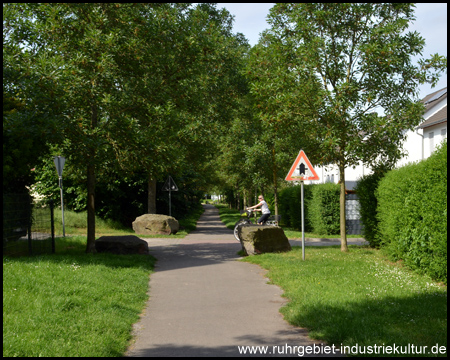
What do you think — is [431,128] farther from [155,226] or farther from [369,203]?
[155,226]

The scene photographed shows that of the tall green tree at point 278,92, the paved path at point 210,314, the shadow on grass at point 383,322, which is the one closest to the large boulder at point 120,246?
the paved path at point 210,314

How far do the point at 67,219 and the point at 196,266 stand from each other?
13.3 m

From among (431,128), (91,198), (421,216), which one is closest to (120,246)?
(91,198)

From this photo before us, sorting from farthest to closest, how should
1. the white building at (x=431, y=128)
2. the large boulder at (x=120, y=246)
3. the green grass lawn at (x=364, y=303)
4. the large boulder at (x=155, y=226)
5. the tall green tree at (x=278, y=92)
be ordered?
the white building at (x=431, y=128) < the large boulder at (x=155, y=226) < the large boulder at (x=120, y=246) < the tall green tree at (x=278, y=92) < the green grass lawn at (x=364, y=303)

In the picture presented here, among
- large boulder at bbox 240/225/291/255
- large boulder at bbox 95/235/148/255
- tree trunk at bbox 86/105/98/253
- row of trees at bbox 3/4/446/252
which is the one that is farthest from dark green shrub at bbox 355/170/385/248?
tree trunk at bbox 86/105/98/253

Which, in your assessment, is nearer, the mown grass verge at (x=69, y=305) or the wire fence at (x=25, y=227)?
the mown grass verge at (x=69, y=305)

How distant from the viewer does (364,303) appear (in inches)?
261

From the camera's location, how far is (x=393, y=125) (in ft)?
41.0

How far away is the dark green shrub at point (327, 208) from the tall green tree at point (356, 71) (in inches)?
330

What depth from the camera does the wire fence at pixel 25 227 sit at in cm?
1051

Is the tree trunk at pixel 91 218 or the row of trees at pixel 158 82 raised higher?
the row of trees at pixel 158 82

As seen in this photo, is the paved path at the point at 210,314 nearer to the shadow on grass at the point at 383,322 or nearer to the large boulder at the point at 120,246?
the shadow on grass at the point at 383,322

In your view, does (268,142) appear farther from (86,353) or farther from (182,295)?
(86,353)

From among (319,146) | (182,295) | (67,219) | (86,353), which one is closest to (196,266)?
(182,295)
